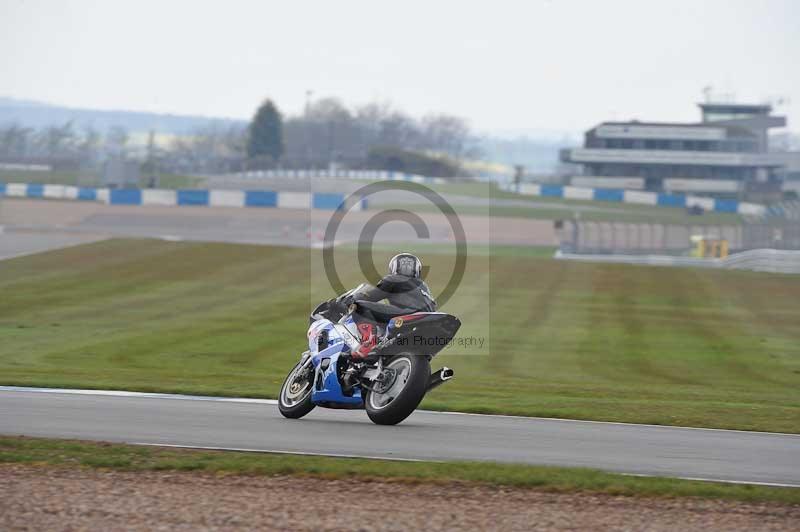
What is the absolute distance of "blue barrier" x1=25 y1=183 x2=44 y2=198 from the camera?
82.0 meters

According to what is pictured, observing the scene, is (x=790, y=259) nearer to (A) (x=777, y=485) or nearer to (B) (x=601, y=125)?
(A) (x=777, y=485)

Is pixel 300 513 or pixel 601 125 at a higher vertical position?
pixel 601 125

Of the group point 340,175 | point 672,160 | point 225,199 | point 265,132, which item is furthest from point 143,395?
point 265,132

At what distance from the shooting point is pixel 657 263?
56.0 meters

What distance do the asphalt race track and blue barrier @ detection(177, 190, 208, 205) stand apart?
60.9 meters

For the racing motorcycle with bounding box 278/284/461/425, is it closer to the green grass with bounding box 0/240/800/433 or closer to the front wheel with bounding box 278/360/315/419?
the front wheel with bounding box 278/360/315/419

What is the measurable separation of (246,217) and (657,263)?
27.3m

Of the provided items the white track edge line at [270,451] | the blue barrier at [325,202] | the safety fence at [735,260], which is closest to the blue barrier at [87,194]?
the blue barrier at [325,202]

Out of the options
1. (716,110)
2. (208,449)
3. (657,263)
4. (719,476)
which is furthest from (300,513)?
(716,110)

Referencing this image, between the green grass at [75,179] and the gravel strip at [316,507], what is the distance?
8008cm

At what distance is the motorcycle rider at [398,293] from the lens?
11977mm

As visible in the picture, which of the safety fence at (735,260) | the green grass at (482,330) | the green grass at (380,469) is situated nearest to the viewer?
the green grass at (380,469)

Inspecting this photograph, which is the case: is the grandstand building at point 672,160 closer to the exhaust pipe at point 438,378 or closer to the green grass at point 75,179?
the green grass at point 75,179

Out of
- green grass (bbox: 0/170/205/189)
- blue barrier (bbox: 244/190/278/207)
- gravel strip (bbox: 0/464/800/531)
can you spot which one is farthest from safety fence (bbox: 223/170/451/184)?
gravel strip (bbox: 0/464/800/531)
